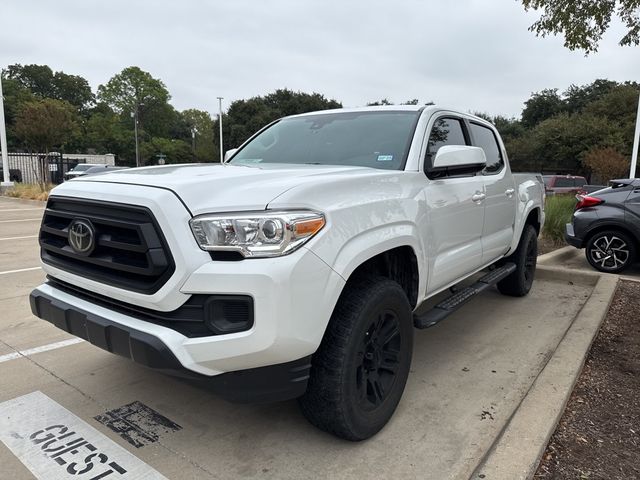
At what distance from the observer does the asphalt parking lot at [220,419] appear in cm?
234

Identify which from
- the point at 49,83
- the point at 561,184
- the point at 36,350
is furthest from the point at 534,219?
the point at 49,83

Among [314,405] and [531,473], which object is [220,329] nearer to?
[314,405]

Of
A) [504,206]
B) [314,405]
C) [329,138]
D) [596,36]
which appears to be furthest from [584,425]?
[596,36]

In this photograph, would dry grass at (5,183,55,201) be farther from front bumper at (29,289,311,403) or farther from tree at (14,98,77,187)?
front bumper at (29,289,311,403)

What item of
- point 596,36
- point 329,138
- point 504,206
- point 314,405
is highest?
point 596,36

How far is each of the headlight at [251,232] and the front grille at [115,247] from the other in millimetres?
183

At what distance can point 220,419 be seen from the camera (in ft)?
9.14

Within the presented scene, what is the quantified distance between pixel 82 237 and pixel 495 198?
324 cm

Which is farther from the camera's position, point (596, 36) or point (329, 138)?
point (596, 36)

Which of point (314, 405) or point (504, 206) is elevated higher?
point (504, 206)

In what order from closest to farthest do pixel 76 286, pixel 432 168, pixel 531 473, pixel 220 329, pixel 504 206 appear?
pixel 220 329, pixel 531 473, pixel 76 286, pixel 432 168, pixel 504 206

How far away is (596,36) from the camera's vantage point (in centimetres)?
529

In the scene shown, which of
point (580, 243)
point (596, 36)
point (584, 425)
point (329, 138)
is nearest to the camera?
point (584, 425)

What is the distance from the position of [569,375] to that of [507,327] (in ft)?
4.17
